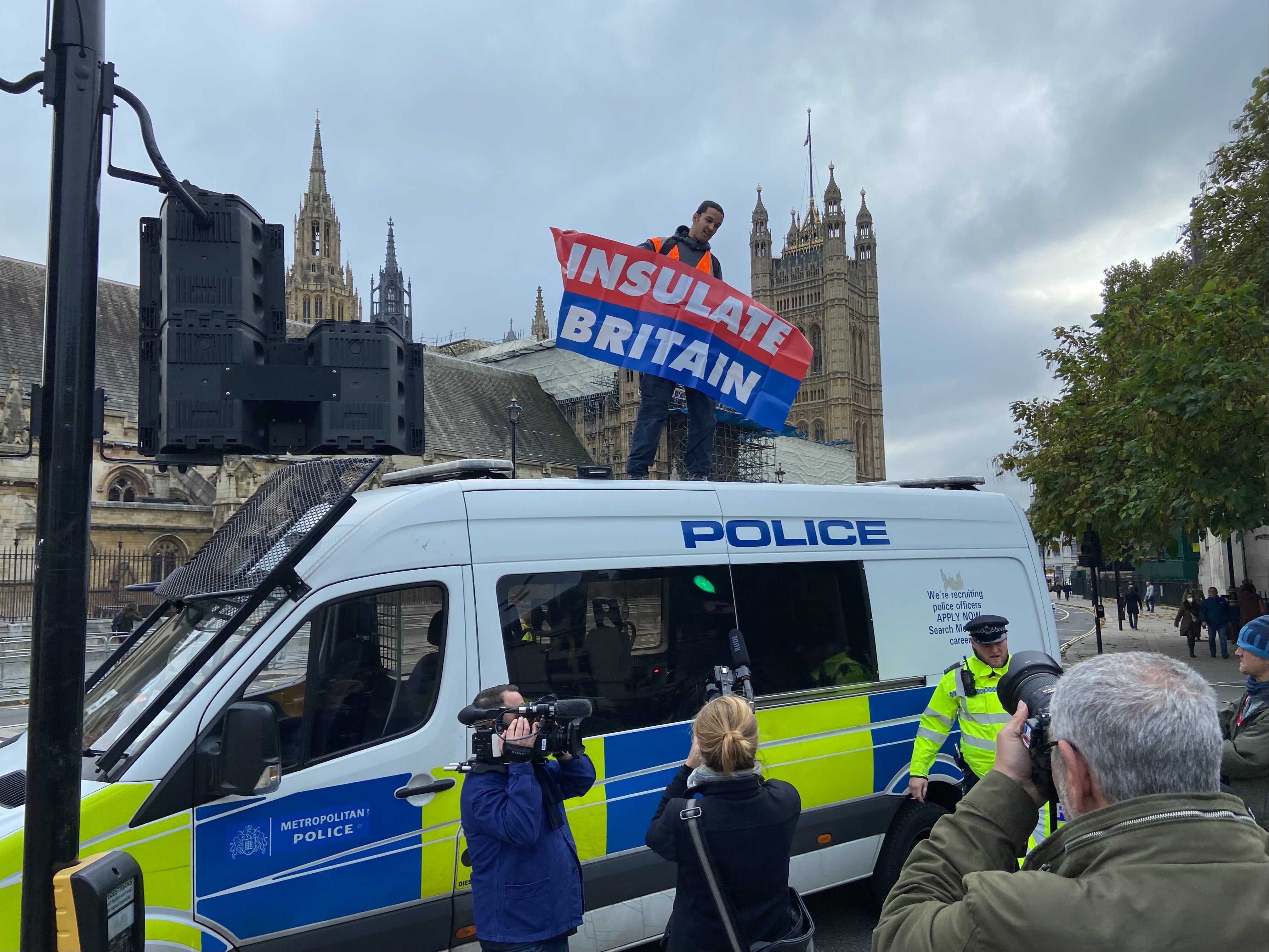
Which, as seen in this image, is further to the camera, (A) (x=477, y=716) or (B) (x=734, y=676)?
(B) (x=734, y=676)

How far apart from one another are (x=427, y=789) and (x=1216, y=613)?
2047cm

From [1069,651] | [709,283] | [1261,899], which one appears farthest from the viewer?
[1069,651]

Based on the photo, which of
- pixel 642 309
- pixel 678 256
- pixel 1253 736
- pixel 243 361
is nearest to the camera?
pixel 243 361

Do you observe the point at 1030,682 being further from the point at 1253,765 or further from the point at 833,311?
the point at 833,311

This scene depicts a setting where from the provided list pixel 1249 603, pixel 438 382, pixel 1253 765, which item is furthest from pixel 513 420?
pixel 438 382

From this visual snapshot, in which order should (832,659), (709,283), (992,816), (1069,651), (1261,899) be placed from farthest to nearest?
1. (1069,651)
2. (709,283)
3. (832,659)
4. (992,816)
5. (1261,899)

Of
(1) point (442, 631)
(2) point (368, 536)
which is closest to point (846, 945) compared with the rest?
(1) point (442, 631)

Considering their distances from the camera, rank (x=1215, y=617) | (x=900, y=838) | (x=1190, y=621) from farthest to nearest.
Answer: (x=1190, y=621) < (x=1215, y=617) < (x=900, y=838)

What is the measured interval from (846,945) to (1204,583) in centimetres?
4225

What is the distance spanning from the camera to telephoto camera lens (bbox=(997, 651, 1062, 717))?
197 cm

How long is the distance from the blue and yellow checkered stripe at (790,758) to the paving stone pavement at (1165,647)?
5.48 meters

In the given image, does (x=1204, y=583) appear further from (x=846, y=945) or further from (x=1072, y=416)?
(x=846, y=945)

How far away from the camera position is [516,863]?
3.05m

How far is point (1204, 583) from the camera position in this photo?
4019cm
